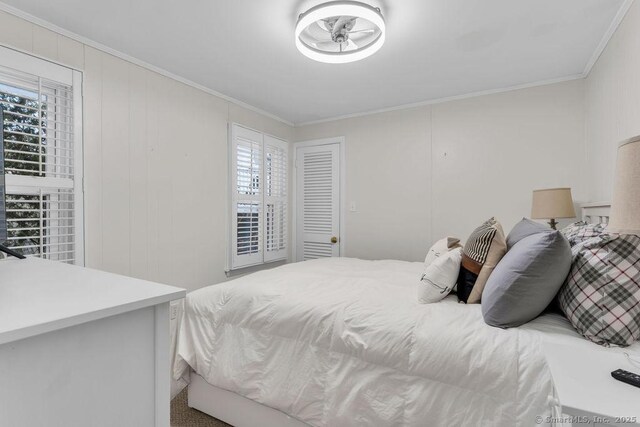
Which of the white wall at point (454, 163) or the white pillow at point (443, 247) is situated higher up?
the white wall at point (454, 163)

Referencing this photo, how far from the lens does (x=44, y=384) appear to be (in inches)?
24.6

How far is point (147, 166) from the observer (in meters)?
2.57

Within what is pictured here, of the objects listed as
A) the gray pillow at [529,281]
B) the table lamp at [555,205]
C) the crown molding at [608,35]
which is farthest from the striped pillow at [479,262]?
the crown molding at [608,35]

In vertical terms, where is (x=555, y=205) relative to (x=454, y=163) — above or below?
below

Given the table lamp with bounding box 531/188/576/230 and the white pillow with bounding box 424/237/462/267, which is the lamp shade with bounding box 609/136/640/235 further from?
the table lamp with bounding box 531/188/576/230

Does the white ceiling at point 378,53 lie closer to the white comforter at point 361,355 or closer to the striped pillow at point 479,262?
the striped pillow at point 479,262

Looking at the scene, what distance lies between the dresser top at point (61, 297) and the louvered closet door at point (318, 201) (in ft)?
10.3

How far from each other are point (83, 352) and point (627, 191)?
1341mm

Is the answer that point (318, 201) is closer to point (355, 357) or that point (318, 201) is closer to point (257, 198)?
point (257, 198)

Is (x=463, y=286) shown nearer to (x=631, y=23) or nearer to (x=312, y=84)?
(x=631, y=23)

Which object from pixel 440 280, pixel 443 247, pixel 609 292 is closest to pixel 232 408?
pixel 440 280

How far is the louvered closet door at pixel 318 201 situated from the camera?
158 inches

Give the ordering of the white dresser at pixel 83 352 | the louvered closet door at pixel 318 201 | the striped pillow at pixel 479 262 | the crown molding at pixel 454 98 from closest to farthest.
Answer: the white dresser at pixel 83 352, the striped pillow at pixel 479 262, the crown molding at pixel 454 98, the louvered closet door at pixel 318 201

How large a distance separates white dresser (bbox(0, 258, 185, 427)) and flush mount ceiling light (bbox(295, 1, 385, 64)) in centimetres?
170
